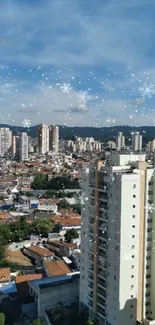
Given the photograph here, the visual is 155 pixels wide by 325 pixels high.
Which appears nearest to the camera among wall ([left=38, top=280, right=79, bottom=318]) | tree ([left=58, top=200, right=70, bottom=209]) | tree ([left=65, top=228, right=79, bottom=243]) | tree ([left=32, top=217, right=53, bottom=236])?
wall ([left=38, top=280, right=79, bottom=318])

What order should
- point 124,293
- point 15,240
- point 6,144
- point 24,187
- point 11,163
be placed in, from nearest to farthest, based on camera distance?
1. point 124,293
2. point 15,240
3. point 24,187
4. point 11,163
5. point 6,144

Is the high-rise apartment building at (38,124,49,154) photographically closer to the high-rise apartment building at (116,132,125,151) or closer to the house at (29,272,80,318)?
the high-rise apartment building at (116,132,125,151)

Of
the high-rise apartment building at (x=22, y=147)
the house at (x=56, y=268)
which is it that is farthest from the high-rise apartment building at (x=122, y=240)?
the high-rise apartment building at (x=22, y=147)

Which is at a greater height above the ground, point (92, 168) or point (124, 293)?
point (92, 168)

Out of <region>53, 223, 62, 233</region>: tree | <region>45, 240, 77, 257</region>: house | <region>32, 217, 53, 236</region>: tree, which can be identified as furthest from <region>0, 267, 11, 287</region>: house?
<region>53, 223, 62, 233</region>: tree

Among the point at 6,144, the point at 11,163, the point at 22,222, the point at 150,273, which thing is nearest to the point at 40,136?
the point at 6,144

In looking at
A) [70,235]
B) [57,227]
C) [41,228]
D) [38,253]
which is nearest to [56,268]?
[38,253]

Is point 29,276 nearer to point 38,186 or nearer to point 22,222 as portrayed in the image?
point 22,222
